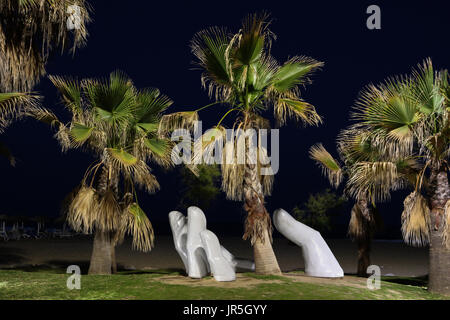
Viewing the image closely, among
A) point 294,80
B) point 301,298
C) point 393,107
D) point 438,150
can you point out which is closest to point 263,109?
point 294,80

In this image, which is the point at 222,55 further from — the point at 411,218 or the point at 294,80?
the point at 411,218

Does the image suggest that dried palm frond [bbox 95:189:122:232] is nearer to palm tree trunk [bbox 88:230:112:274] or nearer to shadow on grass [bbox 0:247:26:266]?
palm tree trunk [bbox 88:230:112:274]

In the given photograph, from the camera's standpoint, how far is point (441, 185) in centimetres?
1142

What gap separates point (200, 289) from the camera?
9891 millimetres

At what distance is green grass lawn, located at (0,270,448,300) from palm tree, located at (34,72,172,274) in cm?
178

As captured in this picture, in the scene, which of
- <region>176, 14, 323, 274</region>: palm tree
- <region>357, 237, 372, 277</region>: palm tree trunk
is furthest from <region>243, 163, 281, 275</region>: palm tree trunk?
<region>357, 237, 372, 277</region>: palm tree trunk

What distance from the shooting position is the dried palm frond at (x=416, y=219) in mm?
11602

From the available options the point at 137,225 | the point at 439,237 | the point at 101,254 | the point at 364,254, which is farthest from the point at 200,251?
the point at 364,254

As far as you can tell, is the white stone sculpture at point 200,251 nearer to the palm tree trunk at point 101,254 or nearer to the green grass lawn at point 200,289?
the green grass lawn at point 200,289

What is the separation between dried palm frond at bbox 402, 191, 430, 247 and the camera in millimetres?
11602

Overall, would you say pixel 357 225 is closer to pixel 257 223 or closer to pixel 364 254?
pixel 364 254

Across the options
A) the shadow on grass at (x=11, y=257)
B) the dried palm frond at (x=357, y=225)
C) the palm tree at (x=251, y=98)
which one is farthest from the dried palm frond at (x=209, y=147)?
the shadow on grass at (x=11, y=257)

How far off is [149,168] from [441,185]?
7852 millimetres

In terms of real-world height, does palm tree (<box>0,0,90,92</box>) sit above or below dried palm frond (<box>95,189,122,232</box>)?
above
